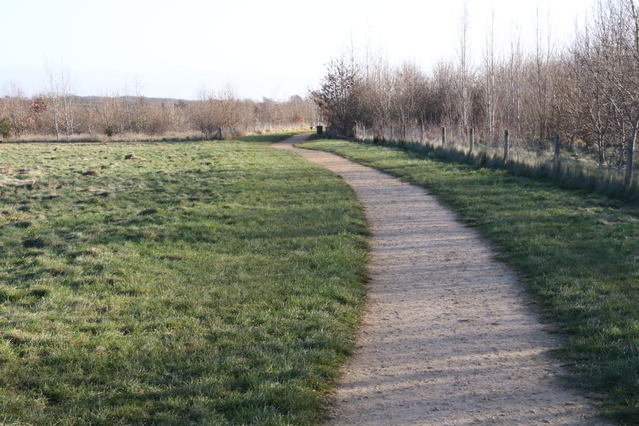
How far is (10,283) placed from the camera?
21.3 feet

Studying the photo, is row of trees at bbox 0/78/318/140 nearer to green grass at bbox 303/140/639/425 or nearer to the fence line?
the fence line

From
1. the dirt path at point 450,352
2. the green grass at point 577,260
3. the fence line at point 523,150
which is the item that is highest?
the fence line at point 523,150

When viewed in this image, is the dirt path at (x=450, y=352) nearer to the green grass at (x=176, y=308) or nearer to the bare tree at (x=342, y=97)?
the green grass at (x=176, y=308)

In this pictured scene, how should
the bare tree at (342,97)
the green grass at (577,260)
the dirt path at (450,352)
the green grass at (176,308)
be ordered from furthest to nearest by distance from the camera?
the bare tree at (342,97) → the green grass at (577,260) → the green grass at (176,308) → the dirt path at (450,352)

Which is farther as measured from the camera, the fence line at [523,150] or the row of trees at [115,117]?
the row of trees at [115,117]

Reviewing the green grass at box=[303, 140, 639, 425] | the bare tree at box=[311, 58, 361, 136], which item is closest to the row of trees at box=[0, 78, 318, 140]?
the bare tree at box=[311, 58, 361, 136]

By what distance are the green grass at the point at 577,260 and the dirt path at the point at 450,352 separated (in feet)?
0.76

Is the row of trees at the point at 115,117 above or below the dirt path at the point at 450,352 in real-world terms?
above

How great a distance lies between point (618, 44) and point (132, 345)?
608 inches

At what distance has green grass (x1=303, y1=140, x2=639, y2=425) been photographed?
13.5ft

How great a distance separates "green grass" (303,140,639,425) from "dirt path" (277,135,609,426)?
231mm

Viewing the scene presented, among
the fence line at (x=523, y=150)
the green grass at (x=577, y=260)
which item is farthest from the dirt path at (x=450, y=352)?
the fence line at (x=523, y=150)

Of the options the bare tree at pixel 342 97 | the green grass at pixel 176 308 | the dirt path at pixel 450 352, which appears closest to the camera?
the dirt path at pixel 450 352

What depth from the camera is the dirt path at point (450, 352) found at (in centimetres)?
363
